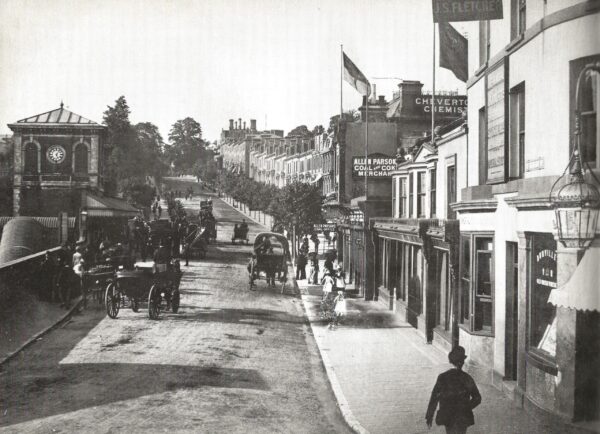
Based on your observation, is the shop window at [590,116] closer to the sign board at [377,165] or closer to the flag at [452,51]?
the flag at [452,51]

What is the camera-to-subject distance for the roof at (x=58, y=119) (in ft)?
135

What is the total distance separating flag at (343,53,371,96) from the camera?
28.3 metres

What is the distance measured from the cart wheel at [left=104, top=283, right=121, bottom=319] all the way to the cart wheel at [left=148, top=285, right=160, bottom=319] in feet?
3.17

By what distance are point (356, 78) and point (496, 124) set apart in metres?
16.8

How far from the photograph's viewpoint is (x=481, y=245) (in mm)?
13305

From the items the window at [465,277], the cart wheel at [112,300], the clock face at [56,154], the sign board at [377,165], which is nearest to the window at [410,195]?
the window at [465,277]

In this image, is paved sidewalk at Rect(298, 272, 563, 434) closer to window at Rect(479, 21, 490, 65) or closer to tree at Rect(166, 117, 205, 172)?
window at Rect(479, 21, 490, 65)

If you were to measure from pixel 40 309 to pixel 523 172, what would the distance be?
1364 centimetres

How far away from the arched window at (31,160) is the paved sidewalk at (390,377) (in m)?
26.3

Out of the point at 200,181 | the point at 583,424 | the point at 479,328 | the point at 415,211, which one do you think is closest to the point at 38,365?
the point at 479,328

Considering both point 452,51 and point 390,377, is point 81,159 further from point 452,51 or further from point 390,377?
point 390,377

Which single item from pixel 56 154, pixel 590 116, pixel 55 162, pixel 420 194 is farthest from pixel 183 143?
pixel 590 116

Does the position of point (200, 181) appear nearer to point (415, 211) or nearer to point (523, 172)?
point (415, 211)

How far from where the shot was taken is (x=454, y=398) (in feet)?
26.9
